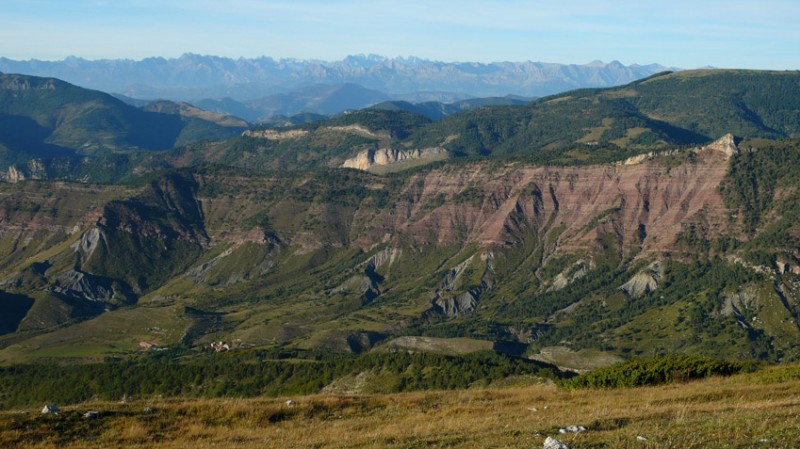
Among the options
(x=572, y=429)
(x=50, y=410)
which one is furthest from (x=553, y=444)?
(x=50, y=410)

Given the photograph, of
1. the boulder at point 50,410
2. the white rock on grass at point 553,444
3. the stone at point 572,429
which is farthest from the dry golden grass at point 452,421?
the white rock on grass at point 553,444

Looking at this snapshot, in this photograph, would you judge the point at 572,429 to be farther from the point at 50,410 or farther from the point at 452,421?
the point at 50,410

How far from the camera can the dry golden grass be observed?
41.5 m

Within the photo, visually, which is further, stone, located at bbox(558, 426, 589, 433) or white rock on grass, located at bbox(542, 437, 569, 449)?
stone, located at bbox(558, 426, 589, 433)

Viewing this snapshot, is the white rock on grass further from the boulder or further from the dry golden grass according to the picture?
the boulder

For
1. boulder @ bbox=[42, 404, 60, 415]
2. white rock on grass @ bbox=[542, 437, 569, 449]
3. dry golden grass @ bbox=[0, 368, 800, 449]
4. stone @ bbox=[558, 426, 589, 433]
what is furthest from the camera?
boulder @ bbox=[42, 404, 60, 415]

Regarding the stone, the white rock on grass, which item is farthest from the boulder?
the white rock on grass

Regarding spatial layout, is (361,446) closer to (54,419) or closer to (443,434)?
(443,434)

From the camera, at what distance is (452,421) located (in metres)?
52.5

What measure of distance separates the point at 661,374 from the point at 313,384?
362 feet

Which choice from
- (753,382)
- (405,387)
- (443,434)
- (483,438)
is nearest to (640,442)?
(483,438)

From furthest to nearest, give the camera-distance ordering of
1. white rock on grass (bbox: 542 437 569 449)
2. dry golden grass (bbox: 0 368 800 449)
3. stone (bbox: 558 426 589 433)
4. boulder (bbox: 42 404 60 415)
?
boulder (bbox: 42 404 60 415), stone (bbox: 558 426 589 433), dry golden grass (bbox: 0 368 800 449), white rock on grass (bbox: 542 437 569 449)

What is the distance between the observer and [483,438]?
144ft

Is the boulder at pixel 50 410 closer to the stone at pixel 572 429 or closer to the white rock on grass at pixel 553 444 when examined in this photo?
the stone at pixel 572 429
